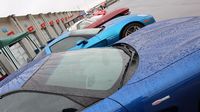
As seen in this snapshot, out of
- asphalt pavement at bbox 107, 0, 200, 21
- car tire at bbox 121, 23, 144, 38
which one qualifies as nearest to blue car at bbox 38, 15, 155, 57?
car tire at bbox 121, 23, 144, 38

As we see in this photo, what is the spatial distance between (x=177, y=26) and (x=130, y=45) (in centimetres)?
62

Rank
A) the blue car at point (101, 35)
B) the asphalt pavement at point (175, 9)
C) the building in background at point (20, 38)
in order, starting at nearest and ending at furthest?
the blue car at point (101, 35) → the asphalt pavement at point (175, 9) → the building in background at point (20, 38)

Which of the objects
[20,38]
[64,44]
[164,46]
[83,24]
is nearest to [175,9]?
[83,24]

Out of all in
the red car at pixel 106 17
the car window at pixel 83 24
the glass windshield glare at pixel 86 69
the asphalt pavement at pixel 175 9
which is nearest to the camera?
the glass windshield glare at pixel 86 69

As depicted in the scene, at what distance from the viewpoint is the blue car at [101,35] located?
19.2 feet

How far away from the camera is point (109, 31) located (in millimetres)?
6027

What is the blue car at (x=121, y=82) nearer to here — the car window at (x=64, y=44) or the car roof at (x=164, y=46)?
the car roof at (x=164, y=46)

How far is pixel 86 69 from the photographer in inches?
108

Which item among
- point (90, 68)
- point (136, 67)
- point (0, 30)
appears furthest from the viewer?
point (0, 30)

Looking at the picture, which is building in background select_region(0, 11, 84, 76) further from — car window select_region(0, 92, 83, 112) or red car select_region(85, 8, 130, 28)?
car window select_region(0, 92, 83, 112)

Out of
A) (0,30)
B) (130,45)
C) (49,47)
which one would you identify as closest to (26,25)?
(0,30)

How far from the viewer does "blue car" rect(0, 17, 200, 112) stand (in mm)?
2094

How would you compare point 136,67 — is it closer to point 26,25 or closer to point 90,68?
point 90,68

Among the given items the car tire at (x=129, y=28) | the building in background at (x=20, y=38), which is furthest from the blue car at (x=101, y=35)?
the building in background at (x=20, y=38)
